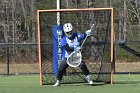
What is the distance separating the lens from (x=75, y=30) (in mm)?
14984

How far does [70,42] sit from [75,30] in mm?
1757

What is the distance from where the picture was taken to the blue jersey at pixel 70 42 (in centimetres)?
1328

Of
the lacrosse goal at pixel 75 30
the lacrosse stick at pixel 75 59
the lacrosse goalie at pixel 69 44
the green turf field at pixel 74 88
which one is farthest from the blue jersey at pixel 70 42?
the green turf field at pixel 74 88

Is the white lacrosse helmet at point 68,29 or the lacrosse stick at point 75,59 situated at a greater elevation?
the white lacrosse helmet at point 68,29

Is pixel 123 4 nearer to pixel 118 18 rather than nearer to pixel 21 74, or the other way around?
pixel 118 18

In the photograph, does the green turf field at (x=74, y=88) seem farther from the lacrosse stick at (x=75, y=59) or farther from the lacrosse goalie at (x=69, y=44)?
the lacrosse stick at (x=75, y=59)

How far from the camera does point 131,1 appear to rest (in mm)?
32000

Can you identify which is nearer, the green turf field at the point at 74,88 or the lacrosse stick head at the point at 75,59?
the green turf field at the point at 74,88

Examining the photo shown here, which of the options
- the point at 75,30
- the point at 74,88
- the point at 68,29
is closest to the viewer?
the point at 74,88

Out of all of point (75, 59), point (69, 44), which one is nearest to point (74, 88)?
point (75, 59)

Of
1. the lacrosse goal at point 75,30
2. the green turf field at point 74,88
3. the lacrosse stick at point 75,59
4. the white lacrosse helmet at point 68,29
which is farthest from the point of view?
the lacrosse goal at point 75,30

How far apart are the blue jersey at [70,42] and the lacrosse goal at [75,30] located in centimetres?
53

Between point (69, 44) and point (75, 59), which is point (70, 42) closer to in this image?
point (69, 44)

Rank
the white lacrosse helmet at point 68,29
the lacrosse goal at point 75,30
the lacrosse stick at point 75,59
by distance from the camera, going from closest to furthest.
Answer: the white lacrosse helmet at point 68,29, the lacrosse stick at point 75,59, the lacrosse goal at point 75,30
